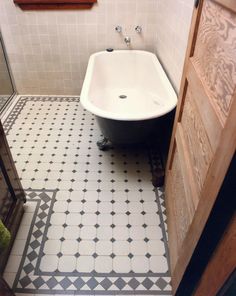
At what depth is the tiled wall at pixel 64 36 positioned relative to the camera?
2496mm

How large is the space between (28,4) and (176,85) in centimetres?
170

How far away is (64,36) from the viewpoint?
8.61 feet

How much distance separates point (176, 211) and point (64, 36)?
216 centimetres

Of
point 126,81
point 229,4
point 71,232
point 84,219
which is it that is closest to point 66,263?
point 71,232

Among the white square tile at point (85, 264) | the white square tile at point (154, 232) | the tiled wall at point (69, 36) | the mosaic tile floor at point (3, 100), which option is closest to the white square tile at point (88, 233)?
the white square tile at point (85, 264)

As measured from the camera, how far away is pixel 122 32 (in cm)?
263

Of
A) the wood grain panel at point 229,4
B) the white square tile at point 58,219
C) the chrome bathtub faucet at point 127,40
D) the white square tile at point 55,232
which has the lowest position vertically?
the white square tile at point 58,219

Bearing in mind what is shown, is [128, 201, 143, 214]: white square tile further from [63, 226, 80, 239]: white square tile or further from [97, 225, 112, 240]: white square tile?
[63, 226, 80, 239]: white square tile

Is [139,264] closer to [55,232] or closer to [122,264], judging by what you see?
[122,264]

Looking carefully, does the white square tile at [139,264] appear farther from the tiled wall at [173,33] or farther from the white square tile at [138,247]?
the tiled wall at [173,33]

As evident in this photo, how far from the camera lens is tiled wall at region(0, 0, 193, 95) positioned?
2.48 meters

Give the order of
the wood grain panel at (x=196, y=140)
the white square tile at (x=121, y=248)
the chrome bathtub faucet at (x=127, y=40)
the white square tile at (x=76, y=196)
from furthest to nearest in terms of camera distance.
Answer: the chrome bathtub faucet at (x=127, y=40) < the white square tile at (x=76, y=196) < the white square tile at (x=121, y=248) < the wood grain panel at (x=196, y=140)

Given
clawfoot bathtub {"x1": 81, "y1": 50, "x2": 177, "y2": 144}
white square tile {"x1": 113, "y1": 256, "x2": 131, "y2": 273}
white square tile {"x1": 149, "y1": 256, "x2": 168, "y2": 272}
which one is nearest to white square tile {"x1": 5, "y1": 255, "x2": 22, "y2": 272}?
white square tile {"x1": 113, "y1": 256, "x2": 131, "y2": 273}

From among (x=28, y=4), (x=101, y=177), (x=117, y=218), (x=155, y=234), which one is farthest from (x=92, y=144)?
(x=28, y=4)
